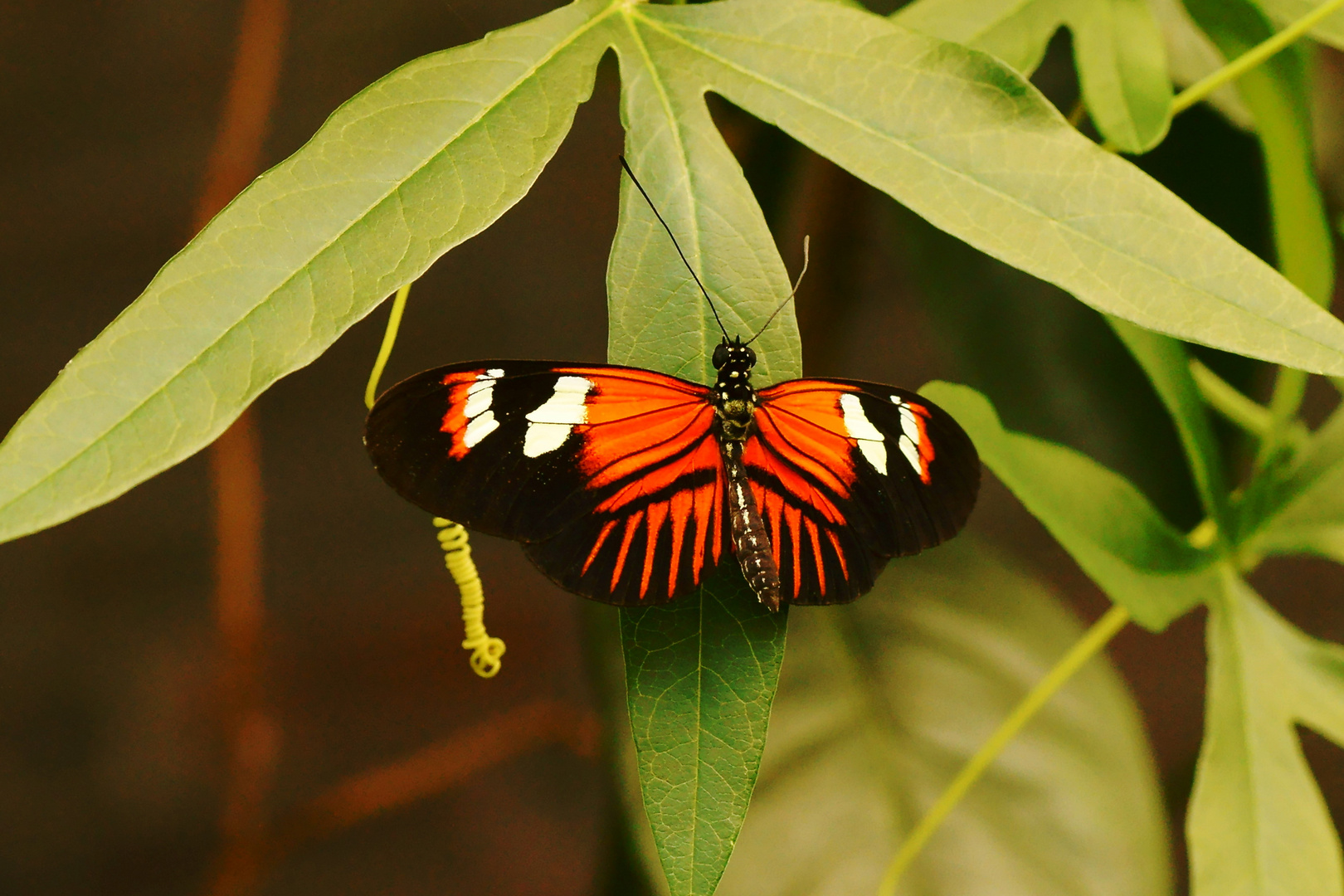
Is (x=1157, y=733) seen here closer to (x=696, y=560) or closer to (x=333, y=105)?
(x=696, y=560)

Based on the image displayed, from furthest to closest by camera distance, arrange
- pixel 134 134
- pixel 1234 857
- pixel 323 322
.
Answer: pixel 134 134, pixel 1234 857, pixel 323 322

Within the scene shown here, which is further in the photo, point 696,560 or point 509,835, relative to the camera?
point 509,835

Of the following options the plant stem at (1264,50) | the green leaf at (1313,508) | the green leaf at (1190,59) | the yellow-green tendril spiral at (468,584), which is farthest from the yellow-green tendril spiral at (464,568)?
the green leaf at (1190,59)

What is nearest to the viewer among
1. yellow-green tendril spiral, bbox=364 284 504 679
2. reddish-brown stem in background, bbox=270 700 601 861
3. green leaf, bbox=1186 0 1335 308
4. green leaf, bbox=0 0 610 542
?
green leaf, bbox=0 0 610 542

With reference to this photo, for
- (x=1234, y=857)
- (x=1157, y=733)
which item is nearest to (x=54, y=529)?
(x=1234, y=857)

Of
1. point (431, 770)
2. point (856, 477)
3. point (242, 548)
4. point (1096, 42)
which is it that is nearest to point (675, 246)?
point (856, 477)

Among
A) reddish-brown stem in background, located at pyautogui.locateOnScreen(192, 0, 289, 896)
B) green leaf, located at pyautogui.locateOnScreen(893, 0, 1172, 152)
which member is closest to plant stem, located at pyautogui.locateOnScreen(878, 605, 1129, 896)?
green leaf, located at pyautogui.locateOnScreen(893, 0, 1172, 152)

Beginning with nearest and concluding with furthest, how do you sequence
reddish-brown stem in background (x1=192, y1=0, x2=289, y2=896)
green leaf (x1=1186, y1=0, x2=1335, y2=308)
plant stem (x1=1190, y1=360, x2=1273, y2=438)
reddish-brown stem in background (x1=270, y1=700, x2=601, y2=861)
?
1. green leaf (x1=1186, y1=0, x2=1335, y2=308)
2. plant stem (x1=1190, y1=360, x2=1273, y2=438)
3. reddish-brown stem in background (x1=192, y1=0, x2=289, y2=896)
4. reddish-brown stem in background (x1=270, y1=700, x2=601, y2=861)

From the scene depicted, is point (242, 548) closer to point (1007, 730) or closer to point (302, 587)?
point (302, 587)

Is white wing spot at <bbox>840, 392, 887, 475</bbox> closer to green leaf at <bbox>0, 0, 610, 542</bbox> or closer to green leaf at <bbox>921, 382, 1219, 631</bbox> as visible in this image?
green leaf at <bbox>921, 382, 1219, 631</bbox>
